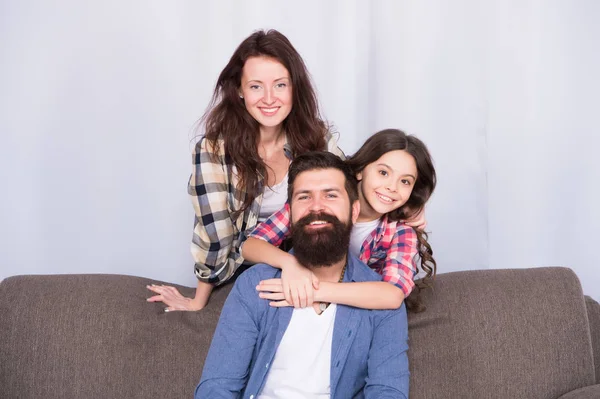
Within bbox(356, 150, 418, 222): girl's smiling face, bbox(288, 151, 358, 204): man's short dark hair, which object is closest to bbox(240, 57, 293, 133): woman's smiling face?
bbox(288, 151, 358, 204): man's short dark hair

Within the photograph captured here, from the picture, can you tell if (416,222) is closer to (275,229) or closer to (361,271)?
(361,271)

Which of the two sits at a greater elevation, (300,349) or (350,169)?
(350,169)

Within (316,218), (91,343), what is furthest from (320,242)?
(91,343)

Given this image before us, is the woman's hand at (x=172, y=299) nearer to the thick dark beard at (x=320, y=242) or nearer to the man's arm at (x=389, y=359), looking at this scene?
the thick dark beard at (x=320, y=242)

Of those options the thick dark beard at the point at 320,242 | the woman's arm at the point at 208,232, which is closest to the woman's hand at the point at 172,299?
the woman's arm at the point at 208,232

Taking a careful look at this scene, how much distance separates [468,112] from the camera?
3.42 metres

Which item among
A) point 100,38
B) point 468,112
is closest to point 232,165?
point 100,38

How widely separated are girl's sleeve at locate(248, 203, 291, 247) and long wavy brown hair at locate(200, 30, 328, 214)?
5.4 inches

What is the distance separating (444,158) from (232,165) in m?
1.27

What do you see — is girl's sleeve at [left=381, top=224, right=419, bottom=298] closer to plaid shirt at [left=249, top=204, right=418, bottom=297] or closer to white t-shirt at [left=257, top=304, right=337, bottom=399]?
plaid shirt at [left=249, top=204, right=418, bottom=297]

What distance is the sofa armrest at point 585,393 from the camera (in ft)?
7.37

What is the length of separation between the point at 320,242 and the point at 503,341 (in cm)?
73

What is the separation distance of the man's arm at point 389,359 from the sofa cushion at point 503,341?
0.17 metres

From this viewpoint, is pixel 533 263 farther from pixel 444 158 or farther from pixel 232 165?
pixel 232 165
